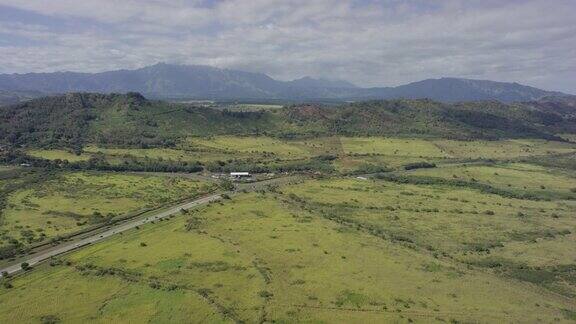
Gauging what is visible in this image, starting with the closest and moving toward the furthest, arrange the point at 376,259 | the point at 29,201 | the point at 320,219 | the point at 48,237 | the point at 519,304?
1. the point at 519,304
2. the point at 376,259
3. the point at 48,237
4. the point at 320,219
5. the point at 29,201

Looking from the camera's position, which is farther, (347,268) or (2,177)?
(2,177)

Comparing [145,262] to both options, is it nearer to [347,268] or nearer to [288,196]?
[347,268]

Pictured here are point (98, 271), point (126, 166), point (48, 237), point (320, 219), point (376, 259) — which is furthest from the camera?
point (126, 166)

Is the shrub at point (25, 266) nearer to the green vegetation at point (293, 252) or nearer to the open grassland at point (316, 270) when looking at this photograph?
the green vegetation at point (293, 252)

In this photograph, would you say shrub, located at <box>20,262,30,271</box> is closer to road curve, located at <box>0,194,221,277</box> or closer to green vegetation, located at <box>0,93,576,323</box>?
green vegetation, located at <box>0,93,576,323</box>

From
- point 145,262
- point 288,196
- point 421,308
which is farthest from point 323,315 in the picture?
point 288,196
